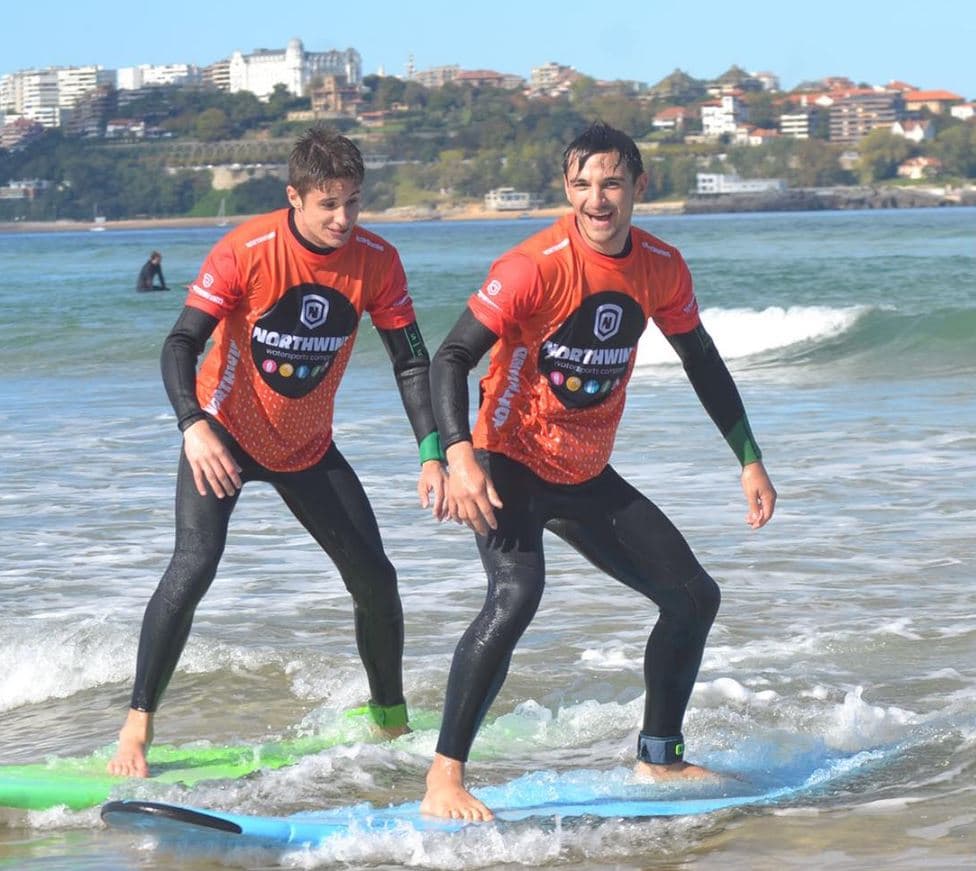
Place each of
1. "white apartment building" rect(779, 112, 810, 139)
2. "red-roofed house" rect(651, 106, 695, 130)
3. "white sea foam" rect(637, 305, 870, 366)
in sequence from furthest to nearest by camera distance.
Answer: "white apartment building" rect(779, 112, 810, 139), "red-roofed house" rect(651, 106, 695, 130), "white sea foam" rect(637, 305, 870, 366)

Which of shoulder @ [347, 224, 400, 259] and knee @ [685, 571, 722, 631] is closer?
knee @ [685, 571, 722, 631]

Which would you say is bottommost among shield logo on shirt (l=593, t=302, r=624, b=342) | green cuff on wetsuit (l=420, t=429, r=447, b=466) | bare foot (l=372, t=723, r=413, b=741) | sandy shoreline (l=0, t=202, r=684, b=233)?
sandy shoreline (l=0, t=202, r=684, b=233)

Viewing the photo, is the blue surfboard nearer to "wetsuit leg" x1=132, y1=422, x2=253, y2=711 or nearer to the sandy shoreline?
"wetsuit leg" x1=132, y1=422, x2=253, y2=711

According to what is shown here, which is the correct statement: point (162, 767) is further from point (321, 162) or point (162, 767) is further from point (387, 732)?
point (321, 162)

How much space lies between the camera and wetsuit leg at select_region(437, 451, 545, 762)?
448 centimetres

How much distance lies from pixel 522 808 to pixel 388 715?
95cm

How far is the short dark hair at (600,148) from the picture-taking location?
175 inches

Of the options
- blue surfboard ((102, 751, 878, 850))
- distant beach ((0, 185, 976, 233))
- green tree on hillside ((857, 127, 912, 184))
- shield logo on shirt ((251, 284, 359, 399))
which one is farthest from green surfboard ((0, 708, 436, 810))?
green tree on hillside ((857, 127, 912, 184))

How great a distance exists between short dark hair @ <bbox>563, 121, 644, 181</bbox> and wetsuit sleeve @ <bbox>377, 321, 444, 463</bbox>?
708 millimetres

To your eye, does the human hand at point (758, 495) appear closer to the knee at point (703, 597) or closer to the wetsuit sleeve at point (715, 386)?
the wetsuit sleeve at point (715, 386)

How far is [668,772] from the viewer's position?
16.2ft

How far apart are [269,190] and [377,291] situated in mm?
151048

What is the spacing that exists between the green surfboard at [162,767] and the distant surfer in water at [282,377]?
0.12m

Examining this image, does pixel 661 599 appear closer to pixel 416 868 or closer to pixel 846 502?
pixel 416 868
